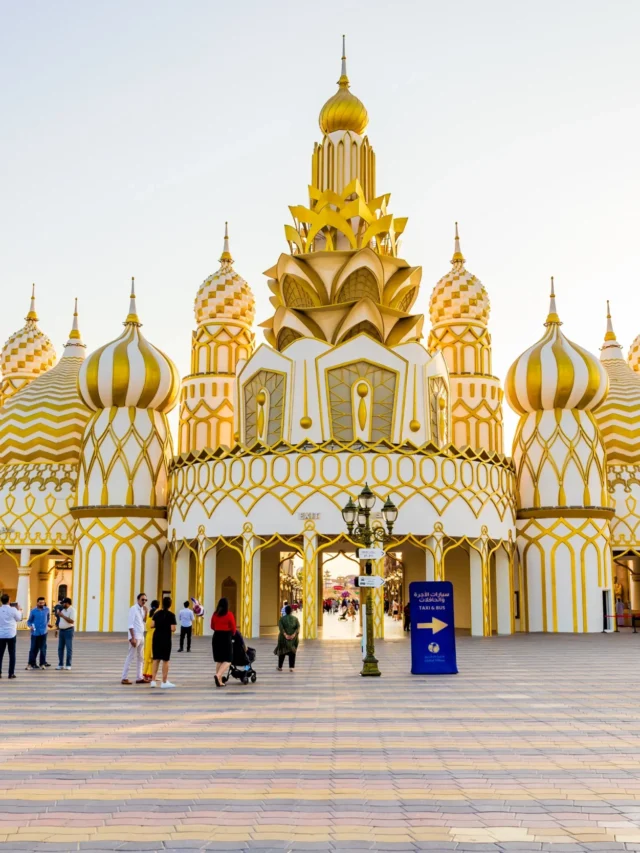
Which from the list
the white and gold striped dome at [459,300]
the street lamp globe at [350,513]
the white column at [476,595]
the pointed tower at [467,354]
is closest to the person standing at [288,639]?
the street lamp globe at [350,513]

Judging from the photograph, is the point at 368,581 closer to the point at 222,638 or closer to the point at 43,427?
the point at 222,638

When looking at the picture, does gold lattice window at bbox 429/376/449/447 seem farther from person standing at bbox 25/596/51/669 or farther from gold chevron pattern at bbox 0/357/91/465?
gold chevron pattern at bbox 0/357/91/465

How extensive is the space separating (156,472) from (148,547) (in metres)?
2.91

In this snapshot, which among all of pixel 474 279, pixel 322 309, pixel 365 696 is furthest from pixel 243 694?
pixel 474 279

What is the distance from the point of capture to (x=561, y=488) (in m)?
34.6

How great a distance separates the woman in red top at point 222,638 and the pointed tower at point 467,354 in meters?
26.2

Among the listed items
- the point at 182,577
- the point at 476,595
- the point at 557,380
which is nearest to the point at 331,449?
the point at 476,595

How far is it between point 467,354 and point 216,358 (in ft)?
37.1

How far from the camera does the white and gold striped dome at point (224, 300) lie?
42500mm

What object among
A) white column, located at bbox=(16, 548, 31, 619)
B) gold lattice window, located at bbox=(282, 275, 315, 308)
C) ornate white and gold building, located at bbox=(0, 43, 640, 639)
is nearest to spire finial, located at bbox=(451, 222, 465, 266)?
ornate white and gold building, located at bbox=(0, 43, 640, 639)

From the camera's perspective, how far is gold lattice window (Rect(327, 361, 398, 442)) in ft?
102

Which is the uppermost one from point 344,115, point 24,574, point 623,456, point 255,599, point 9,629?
point 344,115

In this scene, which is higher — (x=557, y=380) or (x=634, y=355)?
(x=634, y=355)

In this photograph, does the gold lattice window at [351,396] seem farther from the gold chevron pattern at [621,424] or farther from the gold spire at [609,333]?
the gold spire at [609,333]
